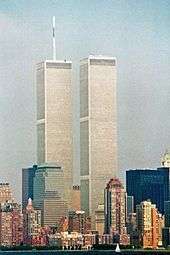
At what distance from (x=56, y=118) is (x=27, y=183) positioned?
940mm

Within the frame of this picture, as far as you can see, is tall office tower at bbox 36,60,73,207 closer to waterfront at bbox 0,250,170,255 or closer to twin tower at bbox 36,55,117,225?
twin tower at bbox 36,55,117,225

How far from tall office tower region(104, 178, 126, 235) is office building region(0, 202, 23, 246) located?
780 mm

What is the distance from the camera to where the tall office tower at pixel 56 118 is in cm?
794

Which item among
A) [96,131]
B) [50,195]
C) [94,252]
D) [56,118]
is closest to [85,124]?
[56,118]

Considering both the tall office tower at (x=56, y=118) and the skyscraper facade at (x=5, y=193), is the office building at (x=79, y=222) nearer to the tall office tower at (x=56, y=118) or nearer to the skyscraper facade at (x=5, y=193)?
the tall office tower at (x=56, y=118)

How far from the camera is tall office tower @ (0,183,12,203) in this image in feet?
22.4

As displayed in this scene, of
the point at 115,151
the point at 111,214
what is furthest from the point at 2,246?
the point at 111,214

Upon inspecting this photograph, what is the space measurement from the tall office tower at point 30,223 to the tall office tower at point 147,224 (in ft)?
2.93

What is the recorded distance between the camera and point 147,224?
886 cm

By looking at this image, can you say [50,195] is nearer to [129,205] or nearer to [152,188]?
[129,205]

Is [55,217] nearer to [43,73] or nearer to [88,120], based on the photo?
[88,120]

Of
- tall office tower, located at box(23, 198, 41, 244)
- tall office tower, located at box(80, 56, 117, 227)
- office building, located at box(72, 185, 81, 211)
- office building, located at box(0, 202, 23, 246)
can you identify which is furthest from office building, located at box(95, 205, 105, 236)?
office building, located at box(0, 202, 23, 246)

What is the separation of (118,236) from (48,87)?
1463 mm

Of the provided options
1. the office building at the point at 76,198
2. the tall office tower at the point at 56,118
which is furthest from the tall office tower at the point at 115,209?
the tall office tower at the point at 56,118
